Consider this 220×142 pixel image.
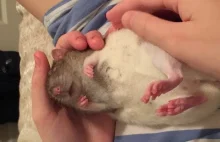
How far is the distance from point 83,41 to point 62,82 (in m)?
0.07

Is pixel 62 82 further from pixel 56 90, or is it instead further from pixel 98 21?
pixel 98 21

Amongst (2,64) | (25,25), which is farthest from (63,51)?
(2,64)

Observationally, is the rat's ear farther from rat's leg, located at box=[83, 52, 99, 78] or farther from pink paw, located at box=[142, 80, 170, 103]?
pink paw, located at box=[142, 80, 170, 103]

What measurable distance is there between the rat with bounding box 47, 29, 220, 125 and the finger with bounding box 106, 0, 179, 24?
0.02 metres

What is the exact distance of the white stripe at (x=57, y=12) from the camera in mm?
773

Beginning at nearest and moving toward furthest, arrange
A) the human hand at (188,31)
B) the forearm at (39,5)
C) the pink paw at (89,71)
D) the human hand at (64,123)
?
the human hand at (188,31), the pink paw at (89,71), the human hand at (64,123), the forearm at (39,5)

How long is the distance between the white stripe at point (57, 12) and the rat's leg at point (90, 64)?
227mm

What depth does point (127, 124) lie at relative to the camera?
0.64 metres

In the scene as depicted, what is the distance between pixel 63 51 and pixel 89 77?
0.27ft

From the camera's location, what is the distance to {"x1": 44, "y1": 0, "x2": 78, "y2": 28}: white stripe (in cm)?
77

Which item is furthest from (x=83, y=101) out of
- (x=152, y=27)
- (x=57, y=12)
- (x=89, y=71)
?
(x=57, y=12)

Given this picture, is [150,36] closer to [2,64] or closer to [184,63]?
[184,63]

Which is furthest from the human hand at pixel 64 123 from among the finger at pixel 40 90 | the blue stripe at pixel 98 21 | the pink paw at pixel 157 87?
the pink paw at pixel 157 87

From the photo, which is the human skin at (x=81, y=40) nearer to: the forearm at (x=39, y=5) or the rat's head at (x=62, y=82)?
the rat's head at (x=62, y=82)
